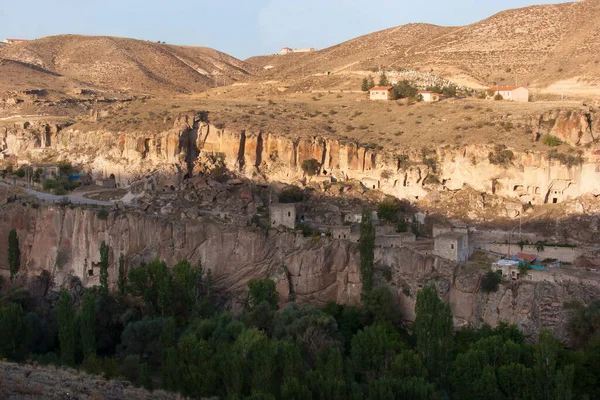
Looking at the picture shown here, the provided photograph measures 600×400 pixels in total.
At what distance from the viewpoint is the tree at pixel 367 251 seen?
2566 cm

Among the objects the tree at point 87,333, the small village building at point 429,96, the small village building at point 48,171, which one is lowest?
the tree at point 87,333

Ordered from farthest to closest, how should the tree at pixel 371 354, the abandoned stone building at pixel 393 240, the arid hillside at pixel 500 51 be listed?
the arid hillside at pixel 500 51 < the abandoned stone building at pixel 393 240 < the tree at pixel 371 354

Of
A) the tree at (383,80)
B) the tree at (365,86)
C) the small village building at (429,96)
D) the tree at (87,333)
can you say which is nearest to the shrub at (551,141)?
the small village building at (429,96)

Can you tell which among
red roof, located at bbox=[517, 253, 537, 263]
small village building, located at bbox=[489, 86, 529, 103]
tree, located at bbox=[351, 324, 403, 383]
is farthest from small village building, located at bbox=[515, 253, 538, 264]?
small village building, located at bbox=[489, 86, 529, 103]

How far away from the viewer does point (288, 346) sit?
20.1 metres

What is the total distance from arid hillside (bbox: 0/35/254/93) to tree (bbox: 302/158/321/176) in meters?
37.0

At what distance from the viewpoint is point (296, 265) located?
89.5ft

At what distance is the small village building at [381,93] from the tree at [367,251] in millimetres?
15802

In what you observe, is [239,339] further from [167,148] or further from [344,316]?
[167,148]

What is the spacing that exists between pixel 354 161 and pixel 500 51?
20.9 m

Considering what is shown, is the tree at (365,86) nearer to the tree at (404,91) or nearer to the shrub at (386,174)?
the tree at (404,91)

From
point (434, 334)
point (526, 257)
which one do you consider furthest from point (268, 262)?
point (526, 257)

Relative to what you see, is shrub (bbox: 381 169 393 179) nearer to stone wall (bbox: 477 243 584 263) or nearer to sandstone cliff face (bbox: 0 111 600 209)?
sandstone cliff face (bbox: 0 111 600 209)

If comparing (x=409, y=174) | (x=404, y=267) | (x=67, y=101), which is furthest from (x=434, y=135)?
(x=67, y=101)
